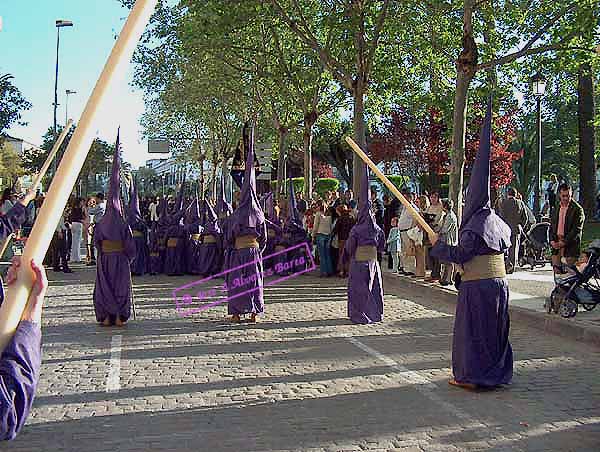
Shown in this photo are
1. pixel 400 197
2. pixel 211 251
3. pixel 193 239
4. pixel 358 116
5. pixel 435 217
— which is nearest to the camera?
pixel 400 197

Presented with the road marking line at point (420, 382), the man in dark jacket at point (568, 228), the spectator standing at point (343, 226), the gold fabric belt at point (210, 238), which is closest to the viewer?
the road marking line at point (420, 382)

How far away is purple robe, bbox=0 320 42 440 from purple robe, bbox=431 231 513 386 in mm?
5307

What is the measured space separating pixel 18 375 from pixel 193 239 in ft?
56.5

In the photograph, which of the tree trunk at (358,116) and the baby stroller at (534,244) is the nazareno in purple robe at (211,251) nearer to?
the tree trunk at (358,116)

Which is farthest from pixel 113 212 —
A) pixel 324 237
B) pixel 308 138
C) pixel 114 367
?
pixel 308 138

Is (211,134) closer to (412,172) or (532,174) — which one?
(412,172)

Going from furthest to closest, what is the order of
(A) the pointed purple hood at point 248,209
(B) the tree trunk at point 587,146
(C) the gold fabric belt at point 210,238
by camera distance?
(B) the tree trunk at point 587,146
(C) the gold fabric belt at point 210,238
(A) the pointed purple hood at point 248,209

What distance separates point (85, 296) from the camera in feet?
50.5

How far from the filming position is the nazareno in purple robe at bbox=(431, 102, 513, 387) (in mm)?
7578

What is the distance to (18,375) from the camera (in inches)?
120

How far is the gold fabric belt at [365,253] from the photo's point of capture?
39.7ft

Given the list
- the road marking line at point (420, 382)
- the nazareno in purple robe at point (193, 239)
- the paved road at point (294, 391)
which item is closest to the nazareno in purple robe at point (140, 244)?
the nazareno in purple robe at point (193, 239)

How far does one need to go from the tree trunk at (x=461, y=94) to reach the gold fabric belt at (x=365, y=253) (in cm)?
538

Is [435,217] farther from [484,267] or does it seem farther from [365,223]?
[484,267]
